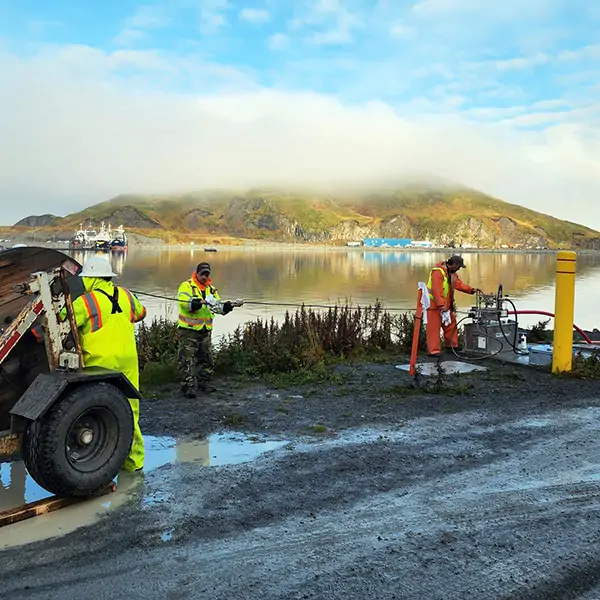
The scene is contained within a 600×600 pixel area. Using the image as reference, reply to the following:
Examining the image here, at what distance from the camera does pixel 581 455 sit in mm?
6062

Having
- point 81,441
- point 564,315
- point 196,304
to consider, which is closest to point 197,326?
point 196,304

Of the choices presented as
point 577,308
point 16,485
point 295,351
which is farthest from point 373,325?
point 577,308

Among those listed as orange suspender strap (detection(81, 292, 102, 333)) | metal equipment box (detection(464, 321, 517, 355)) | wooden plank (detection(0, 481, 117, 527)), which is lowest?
wooden plank (detection(0, 481, 117, 527))

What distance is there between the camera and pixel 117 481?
5.44 meters

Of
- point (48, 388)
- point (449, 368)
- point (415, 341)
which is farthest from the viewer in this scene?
point (449, 368)

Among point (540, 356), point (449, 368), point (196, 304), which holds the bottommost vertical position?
point (449, 368)

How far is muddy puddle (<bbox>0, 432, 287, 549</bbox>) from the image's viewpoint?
14.7 feet

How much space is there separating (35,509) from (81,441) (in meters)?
0.58

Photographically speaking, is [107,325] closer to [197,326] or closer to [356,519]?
[356,519]

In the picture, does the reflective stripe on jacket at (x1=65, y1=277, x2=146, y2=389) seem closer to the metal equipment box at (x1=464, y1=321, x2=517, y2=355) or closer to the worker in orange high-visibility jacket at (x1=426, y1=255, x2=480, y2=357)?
the worker in orange high-visibility jacket at (x1=426, y1=255, x2=480, y2=357)

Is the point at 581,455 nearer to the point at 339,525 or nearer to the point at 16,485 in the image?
the point at 339,525

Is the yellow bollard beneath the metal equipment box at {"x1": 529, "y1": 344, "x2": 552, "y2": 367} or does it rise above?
above

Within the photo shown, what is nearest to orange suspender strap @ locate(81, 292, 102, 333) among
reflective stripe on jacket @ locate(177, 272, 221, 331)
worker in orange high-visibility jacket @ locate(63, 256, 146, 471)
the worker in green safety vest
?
worker in orange high-visibility jacket @ locate(63, 256, 146, 471)

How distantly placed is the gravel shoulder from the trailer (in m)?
0.46
